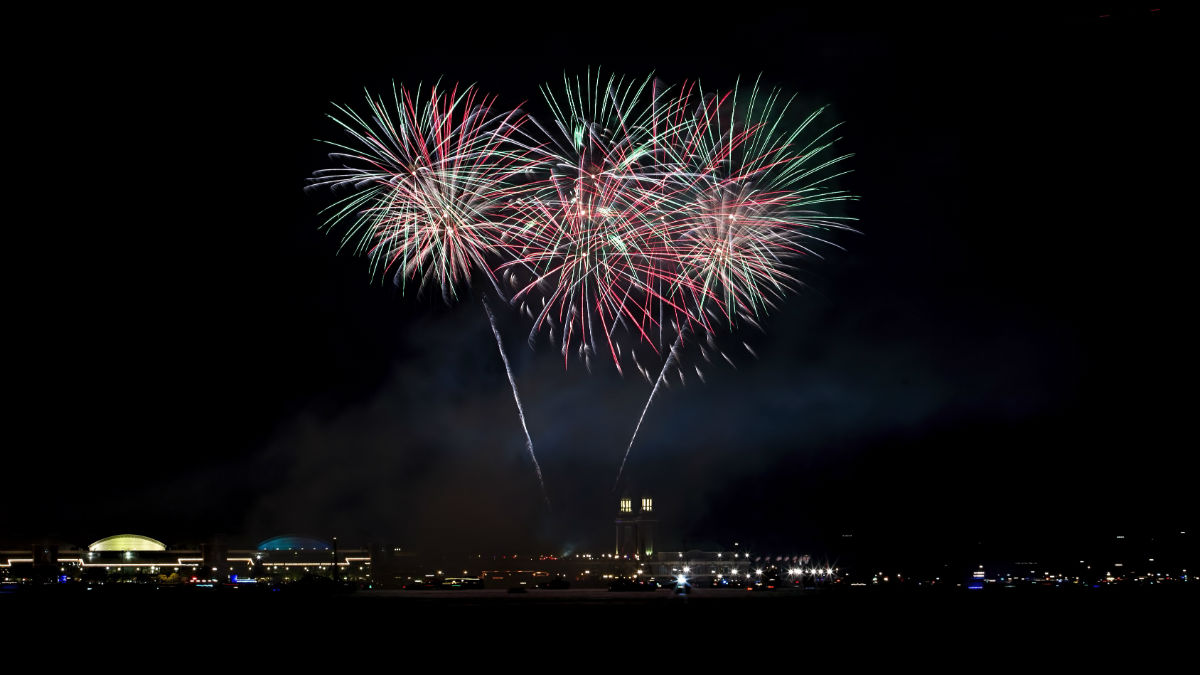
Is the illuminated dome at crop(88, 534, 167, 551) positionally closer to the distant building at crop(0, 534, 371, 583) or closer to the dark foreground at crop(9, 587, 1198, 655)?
the distant building at crop(0, 534, 371, 583)

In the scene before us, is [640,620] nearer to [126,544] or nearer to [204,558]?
[204,558]

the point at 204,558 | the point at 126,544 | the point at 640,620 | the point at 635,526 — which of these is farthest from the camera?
the point at 635,526

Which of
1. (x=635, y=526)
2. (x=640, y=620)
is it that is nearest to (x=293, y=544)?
(x=635, y=526)

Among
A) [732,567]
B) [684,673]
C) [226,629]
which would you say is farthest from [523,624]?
[732,567]

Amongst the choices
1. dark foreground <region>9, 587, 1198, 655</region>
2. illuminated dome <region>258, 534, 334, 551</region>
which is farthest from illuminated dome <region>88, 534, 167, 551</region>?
dark foreground <region>9, 587, 1198, 655</region>

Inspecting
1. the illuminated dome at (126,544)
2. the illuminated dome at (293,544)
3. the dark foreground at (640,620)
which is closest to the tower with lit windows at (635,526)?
the illuminated dome at (293,544)
